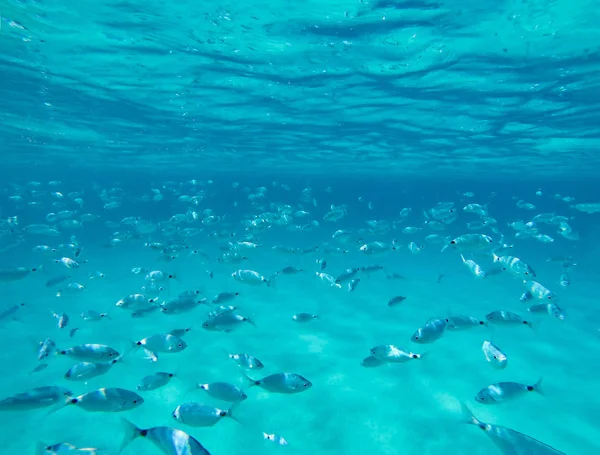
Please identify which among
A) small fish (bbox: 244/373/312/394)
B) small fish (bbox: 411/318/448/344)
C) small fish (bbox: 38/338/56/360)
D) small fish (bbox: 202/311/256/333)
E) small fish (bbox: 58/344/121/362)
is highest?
small fish (bbox: 411/318/448/344)

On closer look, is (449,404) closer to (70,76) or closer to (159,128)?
(70,76)

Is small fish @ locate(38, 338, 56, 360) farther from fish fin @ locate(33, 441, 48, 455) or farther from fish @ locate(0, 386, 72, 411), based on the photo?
fish fin @ locate(33, 441, 48, 455)

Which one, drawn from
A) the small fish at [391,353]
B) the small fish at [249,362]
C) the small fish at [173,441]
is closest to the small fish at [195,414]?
the small fish at [173,441]

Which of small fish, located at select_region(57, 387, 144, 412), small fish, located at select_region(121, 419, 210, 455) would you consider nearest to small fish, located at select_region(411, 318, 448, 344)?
small fish, located at select_region(121, 419, 210, 455)

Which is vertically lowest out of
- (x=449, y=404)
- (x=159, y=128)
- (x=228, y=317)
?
(x=449, y=404)

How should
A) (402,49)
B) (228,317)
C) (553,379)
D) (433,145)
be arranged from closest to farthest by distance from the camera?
(228,317) → (553,379) → (402,49) → (433,145)

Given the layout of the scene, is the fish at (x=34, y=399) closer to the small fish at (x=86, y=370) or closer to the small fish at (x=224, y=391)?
the small fish at (x=86, y=370)

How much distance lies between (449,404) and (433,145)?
25.3m

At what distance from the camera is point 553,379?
404 inches

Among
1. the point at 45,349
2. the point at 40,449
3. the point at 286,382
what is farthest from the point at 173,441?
the point at 45,349

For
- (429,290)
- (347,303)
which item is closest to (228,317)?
(347,303)

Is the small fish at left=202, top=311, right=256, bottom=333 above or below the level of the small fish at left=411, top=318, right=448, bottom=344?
below

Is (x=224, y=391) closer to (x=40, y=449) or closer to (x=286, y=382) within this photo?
(x=286, y=382)

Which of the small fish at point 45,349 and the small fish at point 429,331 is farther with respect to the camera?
the small fish at point 45,349
